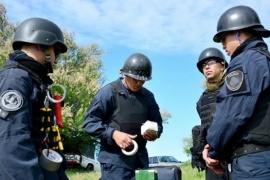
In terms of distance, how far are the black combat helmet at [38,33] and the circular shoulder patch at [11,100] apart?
69cm

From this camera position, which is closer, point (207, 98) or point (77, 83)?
point (207, 98)

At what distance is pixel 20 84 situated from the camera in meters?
Result: 3.05

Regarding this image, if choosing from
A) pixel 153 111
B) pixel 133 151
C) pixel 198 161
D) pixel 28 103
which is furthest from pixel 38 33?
pixel 198 161

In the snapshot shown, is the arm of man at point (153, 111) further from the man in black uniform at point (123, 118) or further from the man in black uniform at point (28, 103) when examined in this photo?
the man in black uniform at point (28, 103)

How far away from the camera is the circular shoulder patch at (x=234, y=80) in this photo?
3.36 meters

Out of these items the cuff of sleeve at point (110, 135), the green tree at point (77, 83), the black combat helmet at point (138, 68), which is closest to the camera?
the cuff of sleeve at point (110, 135)

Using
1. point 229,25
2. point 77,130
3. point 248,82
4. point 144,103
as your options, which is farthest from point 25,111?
point 77,130

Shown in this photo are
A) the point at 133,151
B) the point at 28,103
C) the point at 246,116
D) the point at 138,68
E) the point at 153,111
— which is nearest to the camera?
the point at 28,103

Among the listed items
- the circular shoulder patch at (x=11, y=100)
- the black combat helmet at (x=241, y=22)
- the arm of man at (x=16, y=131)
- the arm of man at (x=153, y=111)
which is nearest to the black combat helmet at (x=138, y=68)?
the arm of man at (x=153, y=111)

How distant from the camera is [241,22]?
12.5 ft

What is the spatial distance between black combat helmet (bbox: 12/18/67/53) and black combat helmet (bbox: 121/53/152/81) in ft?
5.42

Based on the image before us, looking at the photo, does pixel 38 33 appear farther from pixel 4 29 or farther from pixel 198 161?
pixel 4 29

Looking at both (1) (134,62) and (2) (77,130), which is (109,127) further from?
(2) (77,130)

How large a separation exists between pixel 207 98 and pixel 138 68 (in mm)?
1013
